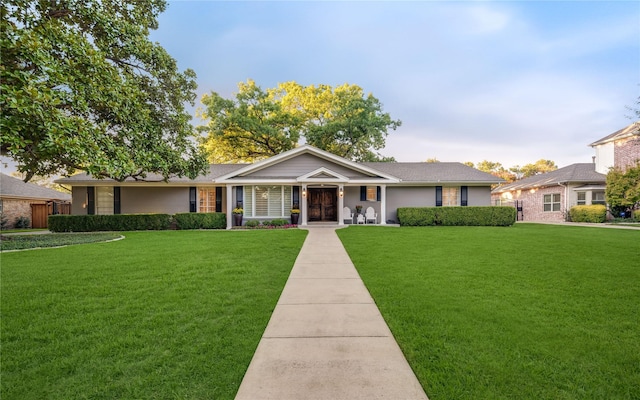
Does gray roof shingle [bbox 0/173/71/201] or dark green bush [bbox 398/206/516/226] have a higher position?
gray roof shingle [bbox 0/173/71/201]

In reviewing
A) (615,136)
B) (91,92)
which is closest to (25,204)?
(91,92)

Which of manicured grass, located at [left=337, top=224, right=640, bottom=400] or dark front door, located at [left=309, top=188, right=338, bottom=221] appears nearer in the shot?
manicured grass, located at [left=337, top=224, right=640, bottom=400]

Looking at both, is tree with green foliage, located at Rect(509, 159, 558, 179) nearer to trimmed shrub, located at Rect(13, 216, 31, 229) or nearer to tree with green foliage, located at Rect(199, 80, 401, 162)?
tree with green foliage, located at Rect(199, 80, 401, 162)

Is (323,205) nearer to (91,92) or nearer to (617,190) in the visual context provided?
(91,92)

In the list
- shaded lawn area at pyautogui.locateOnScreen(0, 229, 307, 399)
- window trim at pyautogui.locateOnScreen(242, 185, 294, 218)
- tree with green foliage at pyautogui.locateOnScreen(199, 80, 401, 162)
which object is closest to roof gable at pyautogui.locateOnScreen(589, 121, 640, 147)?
tree with green foliage at pyautogui.locateOnScreen(199, 80, 401, 162)

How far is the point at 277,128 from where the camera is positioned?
26.8m

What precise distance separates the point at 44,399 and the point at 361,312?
3.05m

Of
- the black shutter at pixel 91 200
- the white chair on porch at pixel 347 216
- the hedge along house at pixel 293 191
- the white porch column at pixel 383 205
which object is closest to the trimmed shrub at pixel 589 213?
the hedge along house at pixel 293 191

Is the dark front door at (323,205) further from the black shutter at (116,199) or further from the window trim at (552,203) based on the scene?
the window trim at (552,203)

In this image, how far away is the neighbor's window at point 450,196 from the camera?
1842 cm

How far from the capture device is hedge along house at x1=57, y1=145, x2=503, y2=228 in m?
16.5

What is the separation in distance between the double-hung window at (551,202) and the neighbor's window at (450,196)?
34.2 ft

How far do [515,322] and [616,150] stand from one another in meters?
27.0

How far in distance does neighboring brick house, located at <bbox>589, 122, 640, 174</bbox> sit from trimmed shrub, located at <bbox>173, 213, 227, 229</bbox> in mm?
26477
